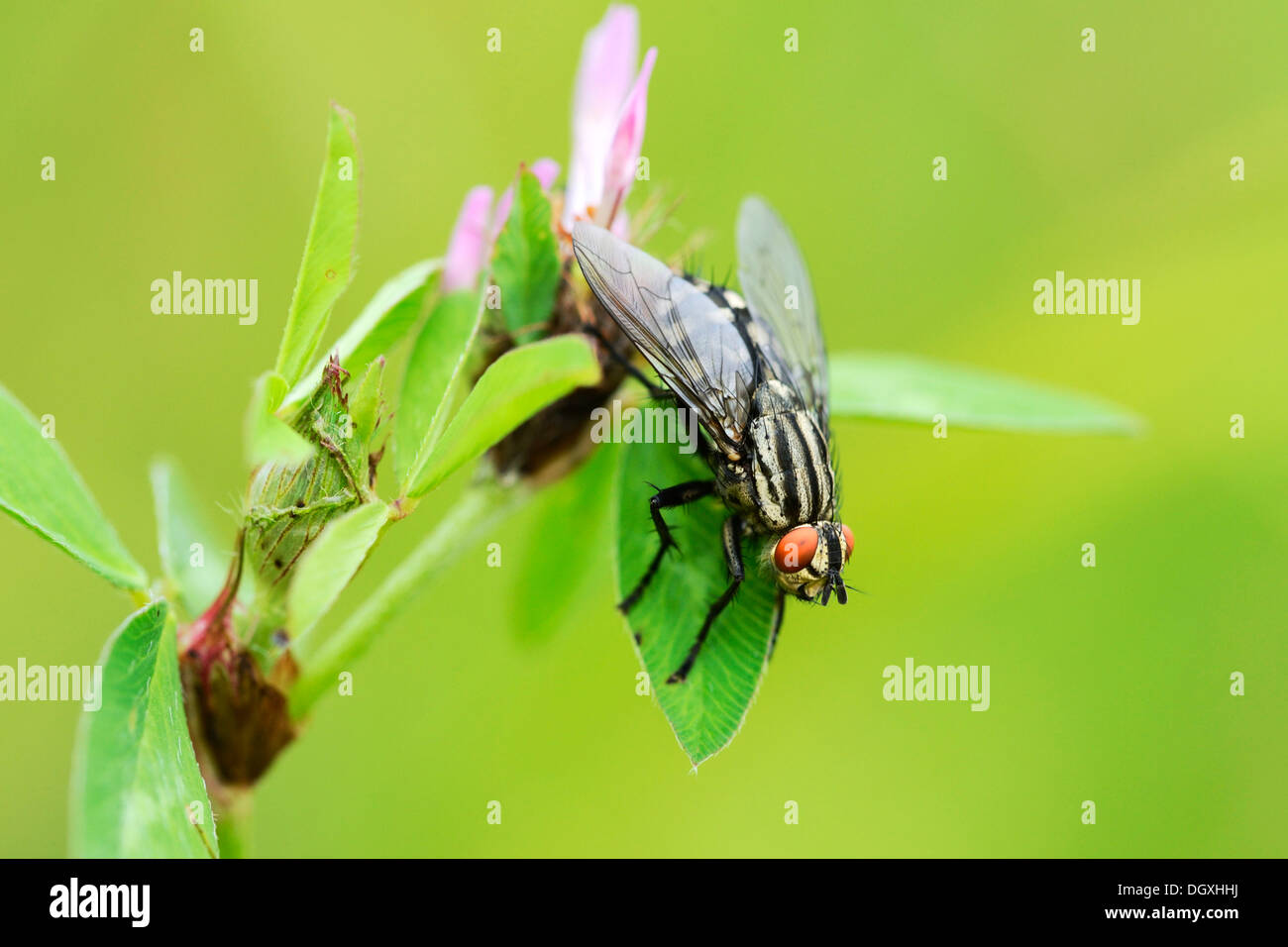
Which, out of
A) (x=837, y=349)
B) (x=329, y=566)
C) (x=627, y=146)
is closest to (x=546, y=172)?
(x=627, y=146)

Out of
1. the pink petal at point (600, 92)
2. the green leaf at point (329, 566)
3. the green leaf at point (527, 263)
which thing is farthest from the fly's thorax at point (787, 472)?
the green leaf at point (329, 566)

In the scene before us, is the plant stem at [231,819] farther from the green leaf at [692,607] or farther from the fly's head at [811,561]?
the fly's head at [811,561]

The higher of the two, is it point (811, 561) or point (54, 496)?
point (54, 496)

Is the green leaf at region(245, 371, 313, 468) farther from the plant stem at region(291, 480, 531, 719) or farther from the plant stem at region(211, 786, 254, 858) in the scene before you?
the plant stem at region(211, 786, 254, 858)

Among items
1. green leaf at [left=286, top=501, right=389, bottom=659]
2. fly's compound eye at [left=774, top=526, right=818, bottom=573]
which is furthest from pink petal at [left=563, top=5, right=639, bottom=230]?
green leaf at [left=286, top=501, right=389, bottom=659]

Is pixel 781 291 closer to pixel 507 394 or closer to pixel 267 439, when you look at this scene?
pixel 507 394
